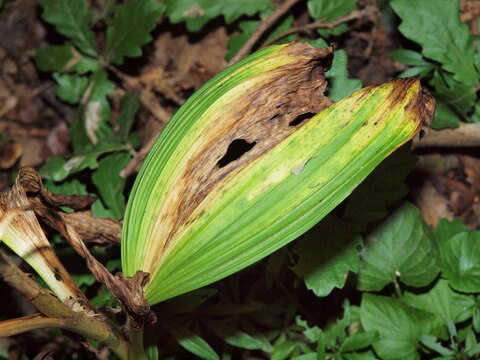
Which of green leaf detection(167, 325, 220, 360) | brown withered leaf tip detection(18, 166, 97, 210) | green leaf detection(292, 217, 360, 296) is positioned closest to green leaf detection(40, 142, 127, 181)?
brown withered leaf tip detection(18, 166, 97, 210)

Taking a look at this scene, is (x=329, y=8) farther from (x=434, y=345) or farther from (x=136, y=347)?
(x=136, y=347)

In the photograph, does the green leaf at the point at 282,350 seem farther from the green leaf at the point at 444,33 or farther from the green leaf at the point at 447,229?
the green leaf at the point at 444,33

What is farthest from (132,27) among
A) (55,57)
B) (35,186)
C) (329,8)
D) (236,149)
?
(35,186)

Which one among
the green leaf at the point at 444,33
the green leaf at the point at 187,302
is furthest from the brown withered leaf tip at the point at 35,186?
the green leaf at the point at 444,33

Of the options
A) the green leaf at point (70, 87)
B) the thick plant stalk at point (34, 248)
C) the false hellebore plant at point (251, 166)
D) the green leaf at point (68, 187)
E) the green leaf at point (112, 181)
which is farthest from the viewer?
the green leaf at point (70, 87)

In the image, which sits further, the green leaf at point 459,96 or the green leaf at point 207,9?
the green leaf at point 207,9

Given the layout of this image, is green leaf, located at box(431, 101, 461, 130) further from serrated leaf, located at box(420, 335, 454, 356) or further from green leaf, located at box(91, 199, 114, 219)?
green leaf, located at box(91, 199, 114, 219)
